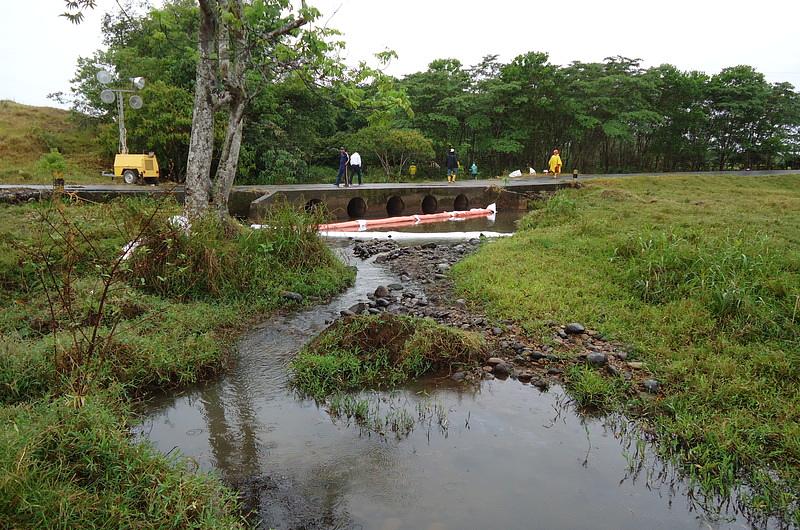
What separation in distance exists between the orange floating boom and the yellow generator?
27.4 feet

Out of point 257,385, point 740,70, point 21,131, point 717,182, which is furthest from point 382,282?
point 740,70

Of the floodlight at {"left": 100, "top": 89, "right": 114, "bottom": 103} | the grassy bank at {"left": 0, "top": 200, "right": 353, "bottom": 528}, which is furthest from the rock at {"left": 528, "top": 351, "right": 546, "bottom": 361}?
the floodlight at {"left": 100, "top": 89, "right": 114, "bottom": 103}

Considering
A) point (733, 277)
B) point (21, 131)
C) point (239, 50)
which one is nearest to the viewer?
point (733, 277)

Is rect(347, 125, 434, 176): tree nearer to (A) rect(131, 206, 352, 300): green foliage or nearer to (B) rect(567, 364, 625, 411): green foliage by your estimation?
(A) rect(131, 206, 352, 300): green foliage

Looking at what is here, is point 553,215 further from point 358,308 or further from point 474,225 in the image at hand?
point 358,308

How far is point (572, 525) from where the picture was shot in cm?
368

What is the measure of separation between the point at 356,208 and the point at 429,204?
3353 millimetres

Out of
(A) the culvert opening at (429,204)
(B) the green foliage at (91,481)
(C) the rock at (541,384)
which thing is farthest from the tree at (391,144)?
(B) the green foliage at (91,481)

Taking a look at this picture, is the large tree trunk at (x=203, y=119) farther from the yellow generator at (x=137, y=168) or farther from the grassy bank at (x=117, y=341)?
the yellow generator at (x=137, y=168)

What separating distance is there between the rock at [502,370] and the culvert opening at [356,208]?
593 inches

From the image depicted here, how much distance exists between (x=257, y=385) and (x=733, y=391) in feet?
16.1

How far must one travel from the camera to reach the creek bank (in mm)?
5836

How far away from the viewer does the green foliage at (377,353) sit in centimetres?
577

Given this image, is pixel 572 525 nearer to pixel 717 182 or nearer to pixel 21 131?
pixel 717 182
